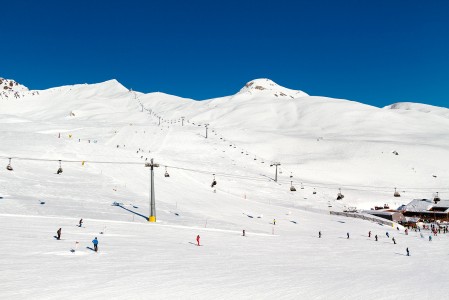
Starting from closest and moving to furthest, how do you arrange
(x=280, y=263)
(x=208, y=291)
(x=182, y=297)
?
(x=182, y=297)
(x=208, y=291)
(x=280, y=263)

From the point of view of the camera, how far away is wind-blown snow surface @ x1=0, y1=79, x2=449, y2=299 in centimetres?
1591

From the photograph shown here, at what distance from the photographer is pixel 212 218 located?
3947 cm

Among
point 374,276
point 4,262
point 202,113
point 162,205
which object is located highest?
point 202,113

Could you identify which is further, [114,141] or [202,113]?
[202,113]

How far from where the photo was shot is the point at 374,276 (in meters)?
20.5

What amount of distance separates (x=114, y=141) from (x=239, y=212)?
54332 millimetres

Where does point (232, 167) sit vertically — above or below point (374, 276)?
above

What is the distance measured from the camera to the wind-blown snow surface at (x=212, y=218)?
15914 mm

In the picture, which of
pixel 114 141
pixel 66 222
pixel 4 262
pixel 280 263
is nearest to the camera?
pixel 4 262

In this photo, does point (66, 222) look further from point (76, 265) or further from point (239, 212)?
point (239, 212)

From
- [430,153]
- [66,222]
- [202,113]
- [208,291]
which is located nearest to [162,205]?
[66,222]

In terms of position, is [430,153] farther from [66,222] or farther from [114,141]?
[66,222]

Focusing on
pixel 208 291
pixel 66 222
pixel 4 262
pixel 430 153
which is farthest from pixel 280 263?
pixel 430 153

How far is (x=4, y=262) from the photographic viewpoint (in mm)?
16125
